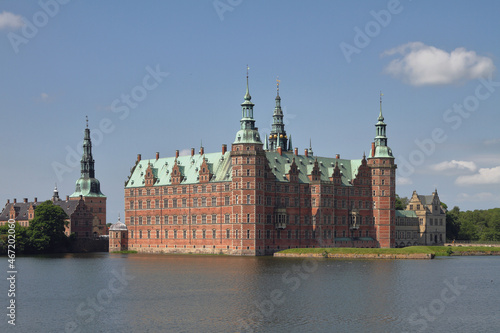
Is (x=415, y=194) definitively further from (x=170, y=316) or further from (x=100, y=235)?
(x=170, y=316)

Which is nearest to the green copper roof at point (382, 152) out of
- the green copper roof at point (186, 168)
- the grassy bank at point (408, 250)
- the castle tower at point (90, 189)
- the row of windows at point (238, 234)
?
the row of windows at point (238, 234)

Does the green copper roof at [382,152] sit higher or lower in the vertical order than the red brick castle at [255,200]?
higher

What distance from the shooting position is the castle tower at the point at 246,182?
120688 millimetres

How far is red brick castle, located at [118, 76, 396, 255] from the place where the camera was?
400 ft

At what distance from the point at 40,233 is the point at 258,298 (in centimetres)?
8140

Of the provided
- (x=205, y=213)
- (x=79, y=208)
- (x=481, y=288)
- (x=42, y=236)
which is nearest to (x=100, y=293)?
(x=481, y=288)

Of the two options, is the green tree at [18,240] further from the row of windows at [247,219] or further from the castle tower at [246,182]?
the castle tower at [246,182]

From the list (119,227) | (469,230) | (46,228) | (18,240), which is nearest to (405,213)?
(469,230)

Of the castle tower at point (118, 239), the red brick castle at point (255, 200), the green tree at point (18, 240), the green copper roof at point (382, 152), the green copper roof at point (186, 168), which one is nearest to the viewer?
the red brick castle at point (255, 200)

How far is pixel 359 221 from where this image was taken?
143875mm

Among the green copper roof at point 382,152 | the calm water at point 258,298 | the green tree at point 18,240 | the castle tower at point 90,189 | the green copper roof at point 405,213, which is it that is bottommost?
the calm water at point 258,298

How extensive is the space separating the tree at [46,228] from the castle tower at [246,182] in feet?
121

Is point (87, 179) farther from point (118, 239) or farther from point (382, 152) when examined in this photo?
point (382, 152)

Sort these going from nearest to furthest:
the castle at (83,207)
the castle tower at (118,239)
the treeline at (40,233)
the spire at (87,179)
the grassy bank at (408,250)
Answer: the grassy bank at (408,250) < the treeline at (40,233) < the castle tower at (118,239) < the castle at (83,207) < the spire at (87,179)
